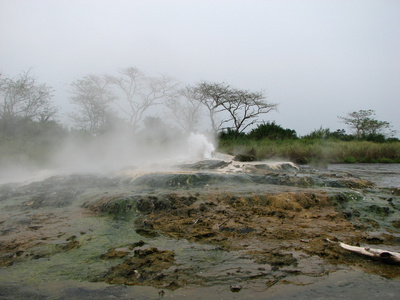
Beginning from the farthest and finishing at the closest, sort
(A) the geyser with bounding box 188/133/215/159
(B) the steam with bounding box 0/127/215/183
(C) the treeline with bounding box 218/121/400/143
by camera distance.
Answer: (C) the treeline with bounding box 218/121/400/143
(A) the geyser with bounding box 188/133/215/159
(B) the steam with bounding box 0/127/215/183

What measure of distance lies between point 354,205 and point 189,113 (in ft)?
78.1

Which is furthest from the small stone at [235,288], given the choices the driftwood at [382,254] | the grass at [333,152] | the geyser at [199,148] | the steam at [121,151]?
the grass at [333,152]

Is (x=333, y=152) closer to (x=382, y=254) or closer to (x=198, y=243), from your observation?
(x=382, y=254)

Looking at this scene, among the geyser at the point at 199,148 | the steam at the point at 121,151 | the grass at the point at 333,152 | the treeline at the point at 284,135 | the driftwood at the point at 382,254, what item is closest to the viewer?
the driftwood at the point at 382,254

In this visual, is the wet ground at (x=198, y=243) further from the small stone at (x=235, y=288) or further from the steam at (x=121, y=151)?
the steam at (x=121, y=151)

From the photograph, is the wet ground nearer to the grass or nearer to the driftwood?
the driftwood

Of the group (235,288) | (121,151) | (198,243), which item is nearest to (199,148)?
(121,151)

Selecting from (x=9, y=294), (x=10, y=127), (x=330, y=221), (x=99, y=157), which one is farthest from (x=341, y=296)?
(x=10, y=127)

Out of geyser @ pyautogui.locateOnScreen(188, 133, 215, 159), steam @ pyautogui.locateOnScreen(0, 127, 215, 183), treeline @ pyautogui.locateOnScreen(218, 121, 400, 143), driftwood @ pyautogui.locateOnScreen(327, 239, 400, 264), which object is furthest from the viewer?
treeline @ pyautogui.locateOnScreen(218, 121, 400, 143)

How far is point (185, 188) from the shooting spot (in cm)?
580

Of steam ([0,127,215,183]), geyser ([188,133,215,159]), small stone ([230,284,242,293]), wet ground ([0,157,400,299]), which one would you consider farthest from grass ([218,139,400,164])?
small stone ([230,284,242,293])

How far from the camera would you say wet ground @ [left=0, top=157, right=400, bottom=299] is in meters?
2.04

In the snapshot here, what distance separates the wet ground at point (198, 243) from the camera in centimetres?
204

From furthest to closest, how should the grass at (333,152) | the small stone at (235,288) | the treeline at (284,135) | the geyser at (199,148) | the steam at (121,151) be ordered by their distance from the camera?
the treeline at (284,135) < the grass at (333,152) < the geyser at (199,148) < the steam at (121,151) < the small stone at (235,288)
